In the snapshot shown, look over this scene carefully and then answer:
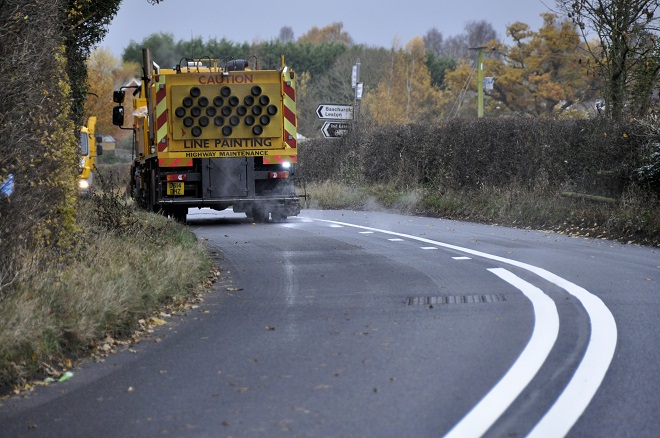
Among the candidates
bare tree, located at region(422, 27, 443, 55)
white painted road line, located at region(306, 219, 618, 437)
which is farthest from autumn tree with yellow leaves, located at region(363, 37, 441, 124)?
bare tree, located at region(422, 27, 443, 55)

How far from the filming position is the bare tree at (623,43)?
20844 millimetres

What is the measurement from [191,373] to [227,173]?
15094 millimetres

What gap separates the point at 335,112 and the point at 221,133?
39.3 ft

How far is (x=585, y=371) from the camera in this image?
6.60m

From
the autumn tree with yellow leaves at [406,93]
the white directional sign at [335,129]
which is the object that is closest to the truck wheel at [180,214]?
the white directional sign at [335,129]

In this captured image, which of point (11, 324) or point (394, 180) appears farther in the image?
point (394, 180)

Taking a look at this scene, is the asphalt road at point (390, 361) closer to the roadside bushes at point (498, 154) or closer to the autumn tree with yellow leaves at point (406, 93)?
the roadside bushes at point (498, 154)

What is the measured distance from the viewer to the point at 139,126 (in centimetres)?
2439

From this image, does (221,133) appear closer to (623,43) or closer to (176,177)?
(176,177)

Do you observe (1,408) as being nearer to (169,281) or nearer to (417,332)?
(417,332)

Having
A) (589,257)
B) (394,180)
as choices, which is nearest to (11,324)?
(589,257)

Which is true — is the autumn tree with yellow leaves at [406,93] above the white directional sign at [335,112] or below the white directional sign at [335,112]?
above

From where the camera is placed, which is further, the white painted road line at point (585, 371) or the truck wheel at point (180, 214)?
the truck wheel at point (180, 214)

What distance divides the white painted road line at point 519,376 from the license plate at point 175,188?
12.9 m
